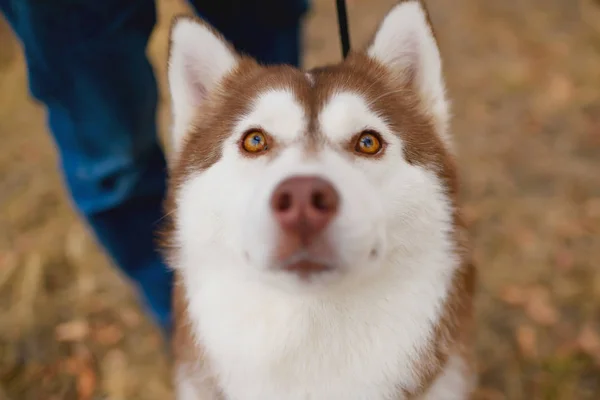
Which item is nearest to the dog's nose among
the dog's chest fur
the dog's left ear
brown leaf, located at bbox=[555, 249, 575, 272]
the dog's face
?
the dog's face

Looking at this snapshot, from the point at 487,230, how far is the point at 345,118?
4.88ft

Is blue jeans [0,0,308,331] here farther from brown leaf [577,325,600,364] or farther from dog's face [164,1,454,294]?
brown leaf [577,325,600,364]

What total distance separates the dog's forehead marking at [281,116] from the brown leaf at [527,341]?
4.48ft

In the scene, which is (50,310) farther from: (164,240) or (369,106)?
(369,106)

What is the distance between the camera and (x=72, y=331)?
2078mm

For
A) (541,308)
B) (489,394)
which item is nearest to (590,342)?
(541,308)

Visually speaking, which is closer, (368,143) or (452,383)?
(368,143)

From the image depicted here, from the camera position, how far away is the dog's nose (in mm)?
906

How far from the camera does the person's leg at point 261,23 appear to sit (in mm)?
1665

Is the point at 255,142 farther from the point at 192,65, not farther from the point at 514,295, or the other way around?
the point at 514,295

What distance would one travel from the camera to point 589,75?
3.08 m

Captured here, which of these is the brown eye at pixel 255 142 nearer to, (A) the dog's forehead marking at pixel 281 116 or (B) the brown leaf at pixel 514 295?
(A) the dog's forehead marking at pixel 281 116

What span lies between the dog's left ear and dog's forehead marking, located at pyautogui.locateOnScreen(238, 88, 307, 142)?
0.28m

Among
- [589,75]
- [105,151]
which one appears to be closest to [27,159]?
[105,151]
